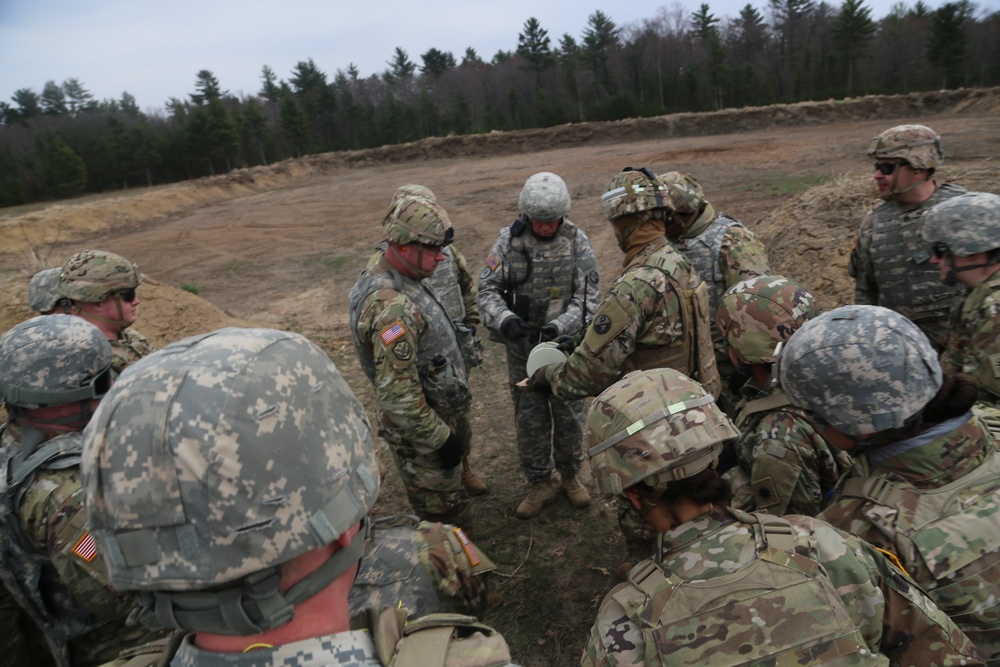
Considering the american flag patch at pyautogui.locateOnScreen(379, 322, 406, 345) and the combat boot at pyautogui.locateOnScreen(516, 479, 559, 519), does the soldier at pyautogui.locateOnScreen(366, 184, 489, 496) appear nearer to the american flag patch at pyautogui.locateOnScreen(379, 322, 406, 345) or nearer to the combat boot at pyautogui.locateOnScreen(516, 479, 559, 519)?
the combat boot at pyautogui.locateOnScreen(516, 479, 559, 519)

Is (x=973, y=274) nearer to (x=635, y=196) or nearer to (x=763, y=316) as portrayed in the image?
(x=763, y=316)

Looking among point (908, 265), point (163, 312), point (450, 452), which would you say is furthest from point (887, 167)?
point (163, 312)

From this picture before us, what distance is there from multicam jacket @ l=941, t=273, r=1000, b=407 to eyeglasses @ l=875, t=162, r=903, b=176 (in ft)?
5.17

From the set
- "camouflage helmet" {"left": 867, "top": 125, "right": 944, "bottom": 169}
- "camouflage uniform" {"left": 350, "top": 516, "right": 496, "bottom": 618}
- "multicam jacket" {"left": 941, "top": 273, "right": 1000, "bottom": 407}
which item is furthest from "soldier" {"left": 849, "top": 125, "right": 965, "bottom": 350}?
"camouflage uniform" {"left": 350, "top": 516, "right": 496, "bottom": 618}

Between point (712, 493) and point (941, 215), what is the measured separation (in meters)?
2.61

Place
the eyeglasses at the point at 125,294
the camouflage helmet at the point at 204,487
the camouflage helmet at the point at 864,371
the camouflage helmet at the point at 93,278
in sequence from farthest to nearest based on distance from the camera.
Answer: the eyeglasses at the point at 125,294 → the camouflage helmet at the point at 93,278 → the camouflage helmet at the point at 864,371 → the camouflage helmet at the point at 204,487

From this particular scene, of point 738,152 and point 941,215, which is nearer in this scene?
point 941,215

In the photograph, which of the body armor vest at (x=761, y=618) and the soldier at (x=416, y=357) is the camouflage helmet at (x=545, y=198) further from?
the body armor vest at (x=761, y=618)

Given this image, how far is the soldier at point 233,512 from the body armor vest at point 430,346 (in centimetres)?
246

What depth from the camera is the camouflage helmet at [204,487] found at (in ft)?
3.71

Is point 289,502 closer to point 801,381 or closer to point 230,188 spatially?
point 801,381

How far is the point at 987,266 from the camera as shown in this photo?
3301 mm

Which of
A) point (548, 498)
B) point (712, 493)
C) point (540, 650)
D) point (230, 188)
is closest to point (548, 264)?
point (548, 498)

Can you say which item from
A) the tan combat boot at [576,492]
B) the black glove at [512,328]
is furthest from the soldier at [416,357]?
the tan combat boot at [576,492]
